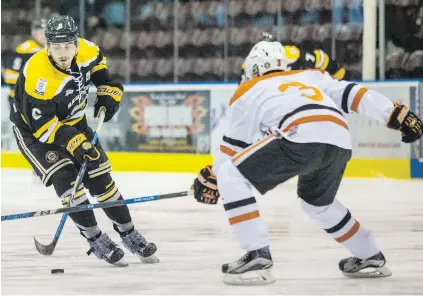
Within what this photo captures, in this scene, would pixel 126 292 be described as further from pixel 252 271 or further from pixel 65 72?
pixel 65 72

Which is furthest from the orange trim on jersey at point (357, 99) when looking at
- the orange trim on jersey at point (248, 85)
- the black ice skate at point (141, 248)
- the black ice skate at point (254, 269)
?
the black ice skate at point (141, 248)

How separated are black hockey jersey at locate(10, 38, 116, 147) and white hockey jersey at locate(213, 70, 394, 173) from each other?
33.4 inches

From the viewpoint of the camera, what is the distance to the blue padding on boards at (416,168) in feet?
28.9

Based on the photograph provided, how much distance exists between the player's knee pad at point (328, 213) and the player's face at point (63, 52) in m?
1.09

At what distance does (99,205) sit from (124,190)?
3913mm

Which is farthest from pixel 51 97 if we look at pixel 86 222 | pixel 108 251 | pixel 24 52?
pixel 24 52

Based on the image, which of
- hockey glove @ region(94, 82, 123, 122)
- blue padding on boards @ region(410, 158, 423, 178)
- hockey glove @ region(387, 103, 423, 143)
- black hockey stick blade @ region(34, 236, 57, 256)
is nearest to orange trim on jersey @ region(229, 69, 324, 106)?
hockey glove @ region(387, 103, 423, 143)

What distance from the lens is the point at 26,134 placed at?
446 centimetres

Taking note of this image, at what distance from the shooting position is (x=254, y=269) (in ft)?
11.9

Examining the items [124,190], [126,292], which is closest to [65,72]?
[126,292]

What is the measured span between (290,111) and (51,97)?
1.08 metres

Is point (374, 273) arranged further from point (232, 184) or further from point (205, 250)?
point (205, 250)

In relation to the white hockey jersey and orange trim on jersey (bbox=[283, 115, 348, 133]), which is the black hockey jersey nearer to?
the white hockey jersey

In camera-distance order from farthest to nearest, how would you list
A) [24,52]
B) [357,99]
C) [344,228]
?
[24,52]
[344,228]
[357,99]
